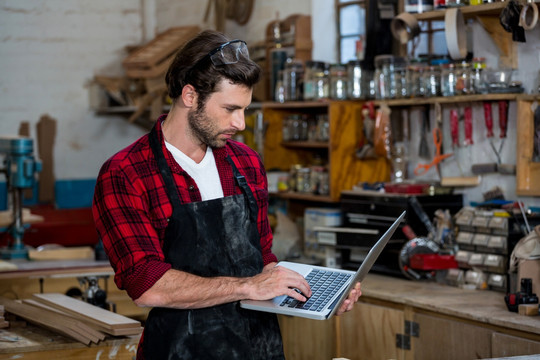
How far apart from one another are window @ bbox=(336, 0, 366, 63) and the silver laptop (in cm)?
289

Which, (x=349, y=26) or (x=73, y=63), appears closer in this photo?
(x=349, y=26)

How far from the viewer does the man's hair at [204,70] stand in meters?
2.21

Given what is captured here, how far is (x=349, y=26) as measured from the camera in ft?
17.0

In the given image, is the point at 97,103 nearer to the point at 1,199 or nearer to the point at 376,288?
the point at 1,199

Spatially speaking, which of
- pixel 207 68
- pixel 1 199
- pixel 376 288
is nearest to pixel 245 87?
pixel 207 68

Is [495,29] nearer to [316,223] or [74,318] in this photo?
[316,223]

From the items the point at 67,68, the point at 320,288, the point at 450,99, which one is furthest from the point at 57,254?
the point at 67,68

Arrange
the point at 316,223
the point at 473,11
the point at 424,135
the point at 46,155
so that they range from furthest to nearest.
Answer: the point at 46,155 → the point at 316,223 → the point at 424,135 → the point at 473,11

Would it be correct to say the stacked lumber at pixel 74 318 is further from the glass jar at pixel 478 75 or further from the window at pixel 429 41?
the window at pixel 429 41

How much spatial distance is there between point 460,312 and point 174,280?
1613 mm

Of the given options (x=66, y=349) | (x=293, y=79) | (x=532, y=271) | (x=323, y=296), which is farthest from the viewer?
(x=293, y=79)

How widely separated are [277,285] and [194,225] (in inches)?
11.0

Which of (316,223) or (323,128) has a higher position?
(323,128)

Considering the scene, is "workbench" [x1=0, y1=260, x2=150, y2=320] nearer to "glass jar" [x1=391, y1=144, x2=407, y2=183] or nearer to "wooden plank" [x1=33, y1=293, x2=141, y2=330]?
"wooden plank" [x1=33, y1=293, x2=141, y2=330]
